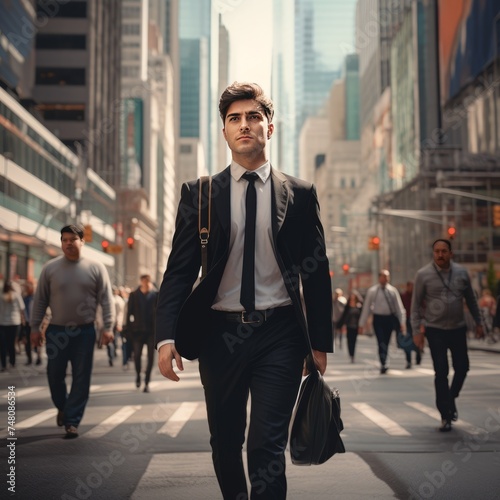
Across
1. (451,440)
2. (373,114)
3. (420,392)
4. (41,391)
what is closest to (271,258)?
(451,440)

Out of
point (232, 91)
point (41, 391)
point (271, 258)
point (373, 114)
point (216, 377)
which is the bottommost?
point (41, 391)

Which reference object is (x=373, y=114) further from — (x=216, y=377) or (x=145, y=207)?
(x=216, y=377)

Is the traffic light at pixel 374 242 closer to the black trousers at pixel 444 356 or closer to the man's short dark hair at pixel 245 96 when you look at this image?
the black trousers at pixel 444 356

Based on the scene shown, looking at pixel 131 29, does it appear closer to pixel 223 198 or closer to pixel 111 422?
pixel 111 422

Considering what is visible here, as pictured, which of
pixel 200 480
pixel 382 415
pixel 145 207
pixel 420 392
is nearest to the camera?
pixel 200 480

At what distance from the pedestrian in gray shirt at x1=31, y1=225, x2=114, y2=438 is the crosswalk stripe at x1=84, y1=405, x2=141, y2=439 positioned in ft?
1.06

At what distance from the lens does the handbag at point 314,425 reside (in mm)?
3961

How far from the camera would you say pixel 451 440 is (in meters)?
8.17

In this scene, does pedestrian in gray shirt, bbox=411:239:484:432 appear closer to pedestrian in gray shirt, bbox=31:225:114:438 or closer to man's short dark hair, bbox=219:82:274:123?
pedestrian in gray shirt, bbox=31:225:114:438

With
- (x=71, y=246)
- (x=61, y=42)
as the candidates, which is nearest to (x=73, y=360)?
(x=71, y=246)

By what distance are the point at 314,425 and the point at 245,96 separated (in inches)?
62.8

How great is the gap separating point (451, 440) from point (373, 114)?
118916mm

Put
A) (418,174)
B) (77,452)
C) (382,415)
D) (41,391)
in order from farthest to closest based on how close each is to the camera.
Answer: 1. (418,174)
2. (41,391)
3. (382,415)
4. (77,452)

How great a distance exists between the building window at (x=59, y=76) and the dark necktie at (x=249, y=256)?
77382mm
